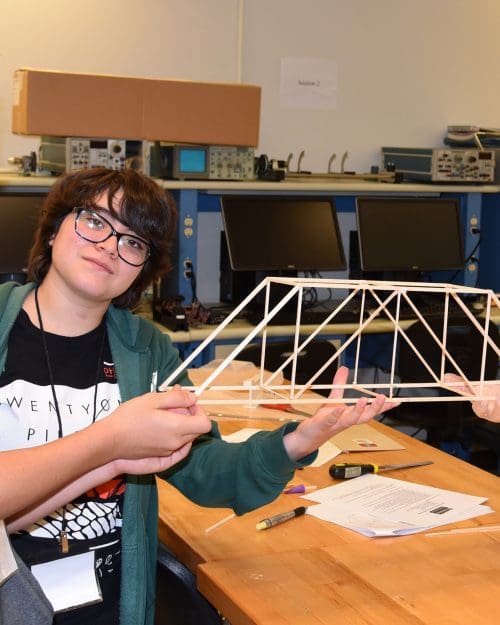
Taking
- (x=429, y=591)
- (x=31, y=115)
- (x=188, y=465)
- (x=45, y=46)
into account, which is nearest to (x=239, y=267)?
(x=31, y=115)

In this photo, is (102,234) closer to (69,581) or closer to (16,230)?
(69,581)

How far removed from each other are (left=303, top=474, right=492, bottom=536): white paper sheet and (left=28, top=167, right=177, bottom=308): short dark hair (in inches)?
23.8

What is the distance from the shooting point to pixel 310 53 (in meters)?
5.05

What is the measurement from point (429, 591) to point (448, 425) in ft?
8.02

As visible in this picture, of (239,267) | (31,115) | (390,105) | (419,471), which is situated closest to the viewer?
(419,471)

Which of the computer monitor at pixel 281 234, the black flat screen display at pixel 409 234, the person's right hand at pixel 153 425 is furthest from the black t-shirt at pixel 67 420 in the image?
the black flat screen display at pixel 409 234

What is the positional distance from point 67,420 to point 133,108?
8.25 feet

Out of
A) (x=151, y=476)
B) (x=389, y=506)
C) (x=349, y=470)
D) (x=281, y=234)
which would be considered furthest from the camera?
(x=281, y=234)

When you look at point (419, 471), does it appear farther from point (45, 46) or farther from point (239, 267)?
point (45, 46)

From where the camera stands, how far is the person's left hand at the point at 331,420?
1526 millimetres

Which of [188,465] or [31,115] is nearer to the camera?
[188,465]

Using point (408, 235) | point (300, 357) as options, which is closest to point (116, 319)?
point (300, 357)

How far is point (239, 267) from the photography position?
4.23 meters

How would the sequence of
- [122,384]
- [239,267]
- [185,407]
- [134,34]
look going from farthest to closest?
[134,34]
[239,267]
[122,384]
[185,407]
